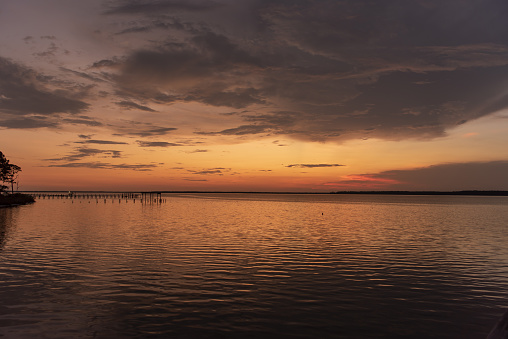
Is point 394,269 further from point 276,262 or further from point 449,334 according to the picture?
point 449,334

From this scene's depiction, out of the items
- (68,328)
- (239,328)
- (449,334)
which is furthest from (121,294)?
(449,334)

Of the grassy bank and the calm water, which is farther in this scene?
the grassy bank

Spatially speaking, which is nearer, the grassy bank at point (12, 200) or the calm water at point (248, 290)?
the calm water at point (248, 290)

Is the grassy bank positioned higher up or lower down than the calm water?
higher up

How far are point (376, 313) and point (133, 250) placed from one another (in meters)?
23.8

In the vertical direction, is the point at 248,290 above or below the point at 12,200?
below

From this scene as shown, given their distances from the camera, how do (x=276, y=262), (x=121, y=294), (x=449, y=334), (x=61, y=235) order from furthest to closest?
(x=61, y=235), (x=276, y=262), (x=121, y=294), (x=449, y=334)

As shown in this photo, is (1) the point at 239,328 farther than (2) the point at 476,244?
No

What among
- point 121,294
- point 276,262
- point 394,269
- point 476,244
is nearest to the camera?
point 121,294

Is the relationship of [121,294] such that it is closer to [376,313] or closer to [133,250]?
[376,313]

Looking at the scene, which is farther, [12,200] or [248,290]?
[12,200]

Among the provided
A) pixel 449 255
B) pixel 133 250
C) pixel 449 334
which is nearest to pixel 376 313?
pixel 449 334

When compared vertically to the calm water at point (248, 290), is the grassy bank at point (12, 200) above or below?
above

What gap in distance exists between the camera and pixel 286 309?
54.2 ft
